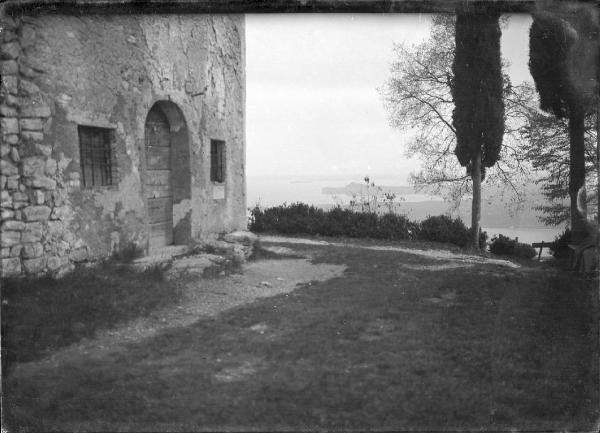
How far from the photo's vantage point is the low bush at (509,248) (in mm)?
2633

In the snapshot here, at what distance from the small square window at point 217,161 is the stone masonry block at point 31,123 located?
3.33 meters

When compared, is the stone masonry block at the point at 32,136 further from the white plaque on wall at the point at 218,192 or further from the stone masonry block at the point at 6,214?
the white plaque on wall at the point at 218,192

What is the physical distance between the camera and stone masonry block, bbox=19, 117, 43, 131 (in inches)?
108

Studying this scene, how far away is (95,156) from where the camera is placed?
4.18 meters

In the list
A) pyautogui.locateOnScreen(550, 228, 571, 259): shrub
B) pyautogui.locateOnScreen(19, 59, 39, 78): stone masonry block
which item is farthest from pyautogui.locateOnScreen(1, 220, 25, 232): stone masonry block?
pyautogui.locateOnScreen(550, 228, 571, 259): shrub

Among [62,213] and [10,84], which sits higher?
[10,84]

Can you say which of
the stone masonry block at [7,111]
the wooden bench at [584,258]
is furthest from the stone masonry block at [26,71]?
the wooden bench at [584,258]

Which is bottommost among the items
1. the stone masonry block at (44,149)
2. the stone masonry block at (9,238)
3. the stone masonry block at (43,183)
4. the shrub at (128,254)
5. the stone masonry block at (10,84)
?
the shrub at (128,254)

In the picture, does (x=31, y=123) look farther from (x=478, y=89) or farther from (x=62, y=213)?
(x=478, y=89)

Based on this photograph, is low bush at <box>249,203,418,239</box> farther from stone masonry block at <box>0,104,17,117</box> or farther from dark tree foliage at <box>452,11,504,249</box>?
stone masonry block at <box>0,104,17,117</box>

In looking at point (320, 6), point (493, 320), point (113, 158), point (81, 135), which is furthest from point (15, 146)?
point (493, 320)

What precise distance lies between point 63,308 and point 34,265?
0.41 m

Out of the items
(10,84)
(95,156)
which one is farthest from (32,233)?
(95,156)

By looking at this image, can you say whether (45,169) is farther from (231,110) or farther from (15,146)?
(231,110)
